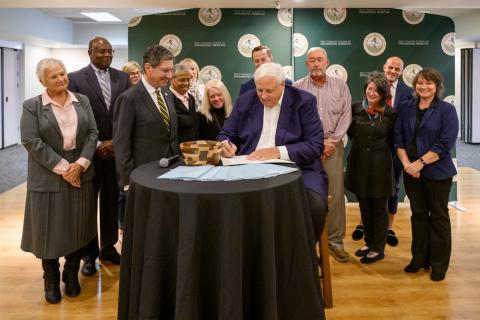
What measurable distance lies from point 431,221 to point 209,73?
3265 millimetres

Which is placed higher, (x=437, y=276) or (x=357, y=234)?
(x=357, y=234)

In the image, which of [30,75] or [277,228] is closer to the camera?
[277,228]

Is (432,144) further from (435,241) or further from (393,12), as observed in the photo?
(393,12)

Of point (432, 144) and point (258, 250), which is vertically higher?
point (432, 144)

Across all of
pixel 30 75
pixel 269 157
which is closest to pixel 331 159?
pixel 269 157

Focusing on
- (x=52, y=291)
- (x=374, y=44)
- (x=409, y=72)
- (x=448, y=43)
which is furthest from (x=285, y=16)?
(x=52, y=291)

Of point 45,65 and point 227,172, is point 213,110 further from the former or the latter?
point 227,172

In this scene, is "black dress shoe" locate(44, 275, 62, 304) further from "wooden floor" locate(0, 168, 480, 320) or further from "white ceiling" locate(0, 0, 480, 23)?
"white ceiling" locate(0, 0, 480, 23)

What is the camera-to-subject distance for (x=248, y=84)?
3914 millimetres

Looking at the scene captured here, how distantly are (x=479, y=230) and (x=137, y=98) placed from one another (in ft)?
11.8

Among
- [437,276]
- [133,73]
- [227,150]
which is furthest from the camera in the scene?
[133,73]

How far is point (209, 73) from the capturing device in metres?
5.93

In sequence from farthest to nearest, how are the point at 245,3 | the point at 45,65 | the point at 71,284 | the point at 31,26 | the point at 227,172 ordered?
1. the point at 31,26
2. the point at 245,3
3. the point at 71,284
4. the point at 45,65
5. the point at 227,172

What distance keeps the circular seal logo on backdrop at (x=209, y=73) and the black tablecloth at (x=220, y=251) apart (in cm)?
382
